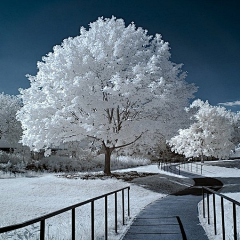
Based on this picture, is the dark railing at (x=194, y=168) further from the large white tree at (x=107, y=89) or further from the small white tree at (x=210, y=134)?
the large white tree at (x=107, y=89)

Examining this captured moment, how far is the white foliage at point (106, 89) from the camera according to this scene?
1880cm

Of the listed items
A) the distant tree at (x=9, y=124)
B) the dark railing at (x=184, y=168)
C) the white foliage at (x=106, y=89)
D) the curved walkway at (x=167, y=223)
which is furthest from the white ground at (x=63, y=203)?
the distant tree at (x=9, y=124)

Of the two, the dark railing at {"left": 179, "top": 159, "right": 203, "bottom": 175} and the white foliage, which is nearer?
the white foliage

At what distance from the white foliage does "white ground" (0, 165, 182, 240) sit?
3.21 metres

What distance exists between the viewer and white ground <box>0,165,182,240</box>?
29.5 ft

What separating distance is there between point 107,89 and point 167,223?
33.7 feet

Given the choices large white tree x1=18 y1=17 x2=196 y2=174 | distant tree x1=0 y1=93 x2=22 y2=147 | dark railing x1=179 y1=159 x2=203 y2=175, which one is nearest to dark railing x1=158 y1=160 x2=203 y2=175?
dark railing x1=179 y1=159 x2=203 y2=175

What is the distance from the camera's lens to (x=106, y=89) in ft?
58.8

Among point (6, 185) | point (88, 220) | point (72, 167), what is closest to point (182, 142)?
point (72, 167)

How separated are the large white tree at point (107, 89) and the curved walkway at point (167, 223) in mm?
7340

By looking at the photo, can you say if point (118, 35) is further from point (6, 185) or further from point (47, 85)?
point (6, 185)

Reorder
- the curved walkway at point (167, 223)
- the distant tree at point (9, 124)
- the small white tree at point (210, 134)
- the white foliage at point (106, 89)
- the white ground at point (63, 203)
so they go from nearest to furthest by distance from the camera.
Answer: the curved walkway at point (167, 223) → the white ground at point (63, 203) → the white foliage at point (106, 89) → the small white tree at point (210, 134) → the distant tree at point (9, 124)

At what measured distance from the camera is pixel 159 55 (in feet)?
67.9

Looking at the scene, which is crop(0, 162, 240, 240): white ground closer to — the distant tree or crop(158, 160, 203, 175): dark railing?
crop(158, 160, 203, 175): dark railing
